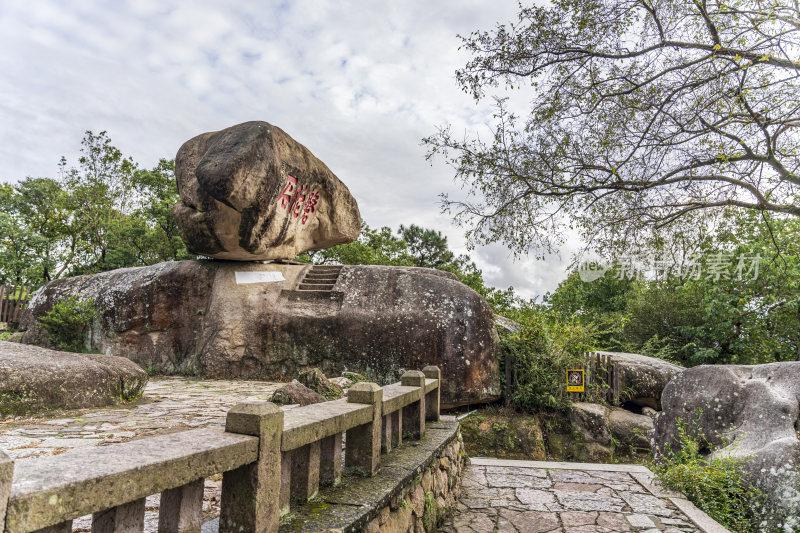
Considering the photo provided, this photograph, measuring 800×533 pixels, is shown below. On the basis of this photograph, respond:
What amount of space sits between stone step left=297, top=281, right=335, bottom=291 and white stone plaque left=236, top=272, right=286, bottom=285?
443 millimetres

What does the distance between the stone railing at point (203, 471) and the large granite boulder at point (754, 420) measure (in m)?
4.00

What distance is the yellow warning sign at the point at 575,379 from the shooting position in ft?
32.2

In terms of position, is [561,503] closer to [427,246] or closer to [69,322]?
[69,322]

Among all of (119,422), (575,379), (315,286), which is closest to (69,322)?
(315,286)

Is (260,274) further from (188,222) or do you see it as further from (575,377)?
(575,377)

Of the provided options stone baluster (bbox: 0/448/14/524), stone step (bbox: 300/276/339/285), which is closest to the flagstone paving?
stone baluster (bbox: 0/448/14/524)

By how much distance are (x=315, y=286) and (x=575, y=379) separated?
5.66 meters

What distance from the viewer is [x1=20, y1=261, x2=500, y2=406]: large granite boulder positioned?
31.1 ft

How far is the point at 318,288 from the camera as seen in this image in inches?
430

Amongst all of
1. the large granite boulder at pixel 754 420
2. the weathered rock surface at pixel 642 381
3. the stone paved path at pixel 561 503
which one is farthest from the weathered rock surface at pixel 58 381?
the weathered rock surface at pixel 642 381

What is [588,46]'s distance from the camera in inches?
343

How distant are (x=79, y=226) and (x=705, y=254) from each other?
22.7m

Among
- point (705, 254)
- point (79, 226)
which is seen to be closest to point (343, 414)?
point (705, 254)

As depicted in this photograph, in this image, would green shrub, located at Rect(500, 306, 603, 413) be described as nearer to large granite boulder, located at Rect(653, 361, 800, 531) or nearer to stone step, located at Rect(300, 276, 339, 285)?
large granite boulder, located at Rect(653, 361, 800, 531)
